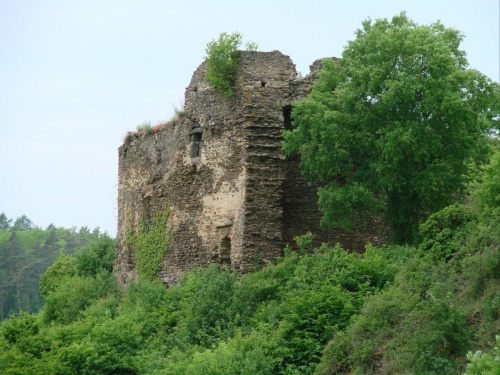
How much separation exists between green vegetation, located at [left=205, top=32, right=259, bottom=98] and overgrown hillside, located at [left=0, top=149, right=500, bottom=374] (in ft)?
15.5

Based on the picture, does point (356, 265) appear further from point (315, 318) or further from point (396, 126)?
point (396, 126)

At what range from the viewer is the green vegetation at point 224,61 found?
79.3 feet

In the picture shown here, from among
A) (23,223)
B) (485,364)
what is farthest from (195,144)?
(23,223)

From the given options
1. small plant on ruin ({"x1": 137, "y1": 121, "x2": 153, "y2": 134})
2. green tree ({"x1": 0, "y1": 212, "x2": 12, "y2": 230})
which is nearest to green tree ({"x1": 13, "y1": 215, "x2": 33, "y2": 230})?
green tree ({"x1": 0, "y1": 212, "x2": 12, "y2": 230})

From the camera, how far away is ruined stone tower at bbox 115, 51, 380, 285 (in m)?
23.2

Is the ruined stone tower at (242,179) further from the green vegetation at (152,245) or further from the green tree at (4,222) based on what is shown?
the green tree at (4,222)

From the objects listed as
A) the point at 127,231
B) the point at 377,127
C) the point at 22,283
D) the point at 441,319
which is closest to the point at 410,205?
the point at 377,127

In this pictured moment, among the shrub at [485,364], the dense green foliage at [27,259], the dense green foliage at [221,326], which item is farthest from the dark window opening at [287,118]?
the dense green foliage at [27,259]

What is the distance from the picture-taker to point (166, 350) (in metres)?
20.1

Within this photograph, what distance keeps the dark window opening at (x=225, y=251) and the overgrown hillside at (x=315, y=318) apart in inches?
25.4

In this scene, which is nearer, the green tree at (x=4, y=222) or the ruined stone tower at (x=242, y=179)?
the ruined stone tower at (x=242, y=179)

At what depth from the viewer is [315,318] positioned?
18422mm

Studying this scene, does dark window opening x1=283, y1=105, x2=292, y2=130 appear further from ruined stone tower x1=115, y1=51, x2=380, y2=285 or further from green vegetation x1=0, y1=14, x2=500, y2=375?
green vegetation x1=0, y1=14, x2=500, y2=375

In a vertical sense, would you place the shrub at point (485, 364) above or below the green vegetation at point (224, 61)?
below
